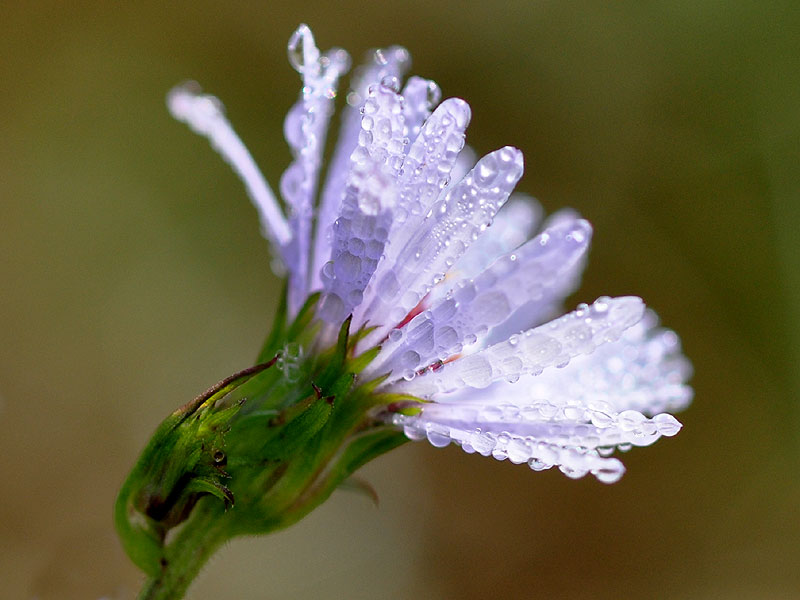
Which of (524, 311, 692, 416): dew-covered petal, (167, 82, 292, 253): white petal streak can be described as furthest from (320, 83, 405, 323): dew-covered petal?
(524, 311, 692, 416): dew-covered petal

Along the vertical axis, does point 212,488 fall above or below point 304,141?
below

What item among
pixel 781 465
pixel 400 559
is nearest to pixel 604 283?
pixel 781 465

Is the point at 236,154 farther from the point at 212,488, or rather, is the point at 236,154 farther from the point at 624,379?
the point at 624,379

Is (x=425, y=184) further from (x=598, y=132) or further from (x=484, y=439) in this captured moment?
(x=598, y=132)

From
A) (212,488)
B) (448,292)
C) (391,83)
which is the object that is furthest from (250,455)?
(391,83)

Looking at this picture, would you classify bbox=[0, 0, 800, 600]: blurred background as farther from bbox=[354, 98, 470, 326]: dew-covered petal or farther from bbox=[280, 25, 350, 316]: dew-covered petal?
bbox=[354, 98, 470, 326]: dew-covered petal

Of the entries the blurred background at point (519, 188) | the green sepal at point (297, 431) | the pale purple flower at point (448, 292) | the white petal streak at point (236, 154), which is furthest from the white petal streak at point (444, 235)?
the blurred background at point (519, 188)
